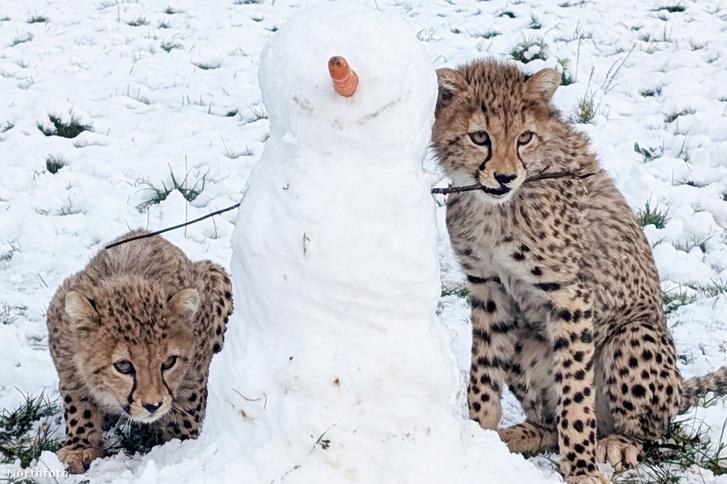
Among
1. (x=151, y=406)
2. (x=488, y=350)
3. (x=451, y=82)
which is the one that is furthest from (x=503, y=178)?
(x=151, y=406)

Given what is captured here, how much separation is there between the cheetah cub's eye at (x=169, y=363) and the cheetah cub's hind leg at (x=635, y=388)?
179 cm

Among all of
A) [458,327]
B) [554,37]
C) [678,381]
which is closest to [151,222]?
[458,327]

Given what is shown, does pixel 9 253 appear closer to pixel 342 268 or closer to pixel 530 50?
pixel 342 268

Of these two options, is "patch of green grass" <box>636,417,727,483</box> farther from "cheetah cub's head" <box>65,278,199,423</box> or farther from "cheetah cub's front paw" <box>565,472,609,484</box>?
"cheetah cub's head" <box>65,278,199,423</box>

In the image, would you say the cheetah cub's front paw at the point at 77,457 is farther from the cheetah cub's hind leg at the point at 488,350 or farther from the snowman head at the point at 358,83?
the snowman head at the point at 358,83

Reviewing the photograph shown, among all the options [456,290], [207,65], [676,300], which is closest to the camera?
[676,300]

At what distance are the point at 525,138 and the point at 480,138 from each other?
0.20 metres

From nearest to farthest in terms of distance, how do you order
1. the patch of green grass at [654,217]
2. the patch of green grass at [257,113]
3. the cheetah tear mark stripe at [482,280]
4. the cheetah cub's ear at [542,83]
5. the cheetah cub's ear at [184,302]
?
the cheetah cub's ear at [184,302] → the cheetah cub's ear at [542,83] → the cheetah tear mark stripe at [482,280] → the patch of green grass at [654,217] → the patch of green grass at [257,113]

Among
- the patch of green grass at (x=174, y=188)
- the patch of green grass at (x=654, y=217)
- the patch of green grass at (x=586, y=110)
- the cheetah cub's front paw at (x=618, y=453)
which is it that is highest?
the cheetah cub's front paw at (x=618, y=453)

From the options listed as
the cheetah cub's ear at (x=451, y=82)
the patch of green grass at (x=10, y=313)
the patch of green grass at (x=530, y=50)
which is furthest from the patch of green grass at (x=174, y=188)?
the patch of green grass at (x=530, y=50)

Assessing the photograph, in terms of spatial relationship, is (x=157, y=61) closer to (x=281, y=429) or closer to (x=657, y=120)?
(x=657, y=120)

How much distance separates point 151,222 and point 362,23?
3.77 metres

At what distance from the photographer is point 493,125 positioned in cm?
398

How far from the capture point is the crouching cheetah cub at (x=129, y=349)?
3877mm
